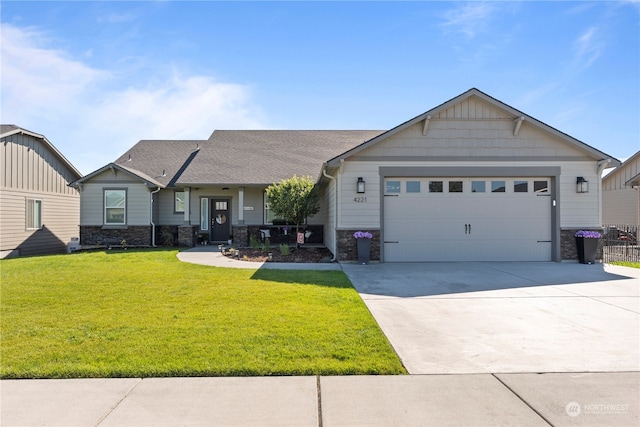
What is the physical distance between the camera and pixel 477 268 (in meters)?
9.86

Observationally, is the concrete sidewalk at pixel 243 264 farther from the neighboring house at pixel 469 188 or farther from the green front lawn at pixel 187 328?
the green front lawn at pixel 187 328

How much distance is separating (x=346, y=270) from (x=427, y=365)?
234 inches

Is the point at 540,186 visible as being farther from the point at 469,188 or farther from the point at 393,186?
the point at 393,186

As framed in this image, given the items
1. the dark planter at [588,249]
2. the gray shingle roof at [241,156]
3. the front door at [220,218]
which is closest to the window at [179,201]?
the gray shingle roof at [241,156]

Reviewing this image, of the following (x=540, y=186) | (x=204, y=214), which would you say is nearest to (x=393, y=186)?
(x=540, y=186)

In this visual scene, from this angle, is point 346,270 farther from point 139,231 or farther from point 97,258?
point 139,231

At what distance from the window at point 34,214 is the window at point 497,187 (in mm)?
18653

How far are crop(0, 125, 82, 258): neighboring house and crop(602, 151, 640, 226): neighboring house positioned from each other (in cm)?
2874

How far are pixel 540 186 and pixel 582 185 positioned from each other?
1169 mm

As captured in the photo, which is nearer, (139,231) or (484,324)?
(484,324)

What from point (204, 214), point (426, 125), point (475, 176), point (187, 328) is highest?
point (426, 125)

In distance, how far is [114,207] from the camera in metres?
16.3

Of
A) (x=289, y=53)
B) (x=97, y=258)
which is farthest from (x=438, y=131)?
(x=97, y=258)

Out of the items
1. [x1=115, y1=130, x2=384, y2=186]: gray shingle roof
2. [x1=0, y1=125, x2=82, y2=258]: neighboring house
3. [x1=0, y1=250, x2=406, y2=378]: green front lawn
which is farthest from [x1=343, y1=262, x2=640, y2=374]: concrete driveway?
[x1=0, y1=125, x2=82, y2=258]: neighboring house
